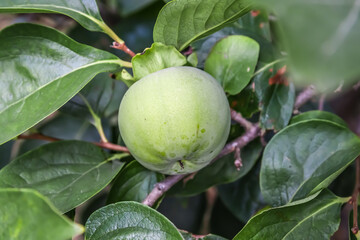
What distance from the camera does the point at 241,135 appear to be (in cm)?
99

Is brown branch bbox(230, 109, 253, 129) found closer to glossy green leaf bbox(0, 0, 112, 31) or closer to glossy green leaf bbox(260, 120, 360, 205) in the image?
glossy green leaf bbox(260, 120, 360, 205)

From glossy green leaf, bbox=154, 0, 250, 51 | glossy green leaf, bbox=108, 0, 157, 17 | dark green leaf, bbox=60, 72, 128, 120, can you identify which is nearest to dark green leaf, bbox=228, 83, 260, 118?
glossy green leaf, bbox=154, 0, 250, 51

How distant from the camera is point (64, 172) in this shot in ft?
2.93

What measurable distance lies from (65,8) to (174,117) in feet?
1.11

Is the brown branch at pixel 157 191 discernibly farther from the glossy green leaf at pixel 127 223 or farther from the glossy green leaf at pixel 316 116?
the glossy green leaf at pixel 316 116

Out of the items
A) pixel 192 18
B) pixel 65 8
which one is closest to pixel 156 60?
pixel 192 18

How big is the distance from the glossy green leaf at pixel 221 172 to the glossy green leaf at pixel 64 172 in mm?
194

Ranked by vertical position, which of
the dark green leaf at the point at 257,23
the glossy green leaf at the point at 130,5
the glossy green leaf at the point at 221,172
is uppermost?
the glossy green leaf at the point at 130,5

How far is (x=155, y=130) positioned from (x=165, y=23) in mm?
217

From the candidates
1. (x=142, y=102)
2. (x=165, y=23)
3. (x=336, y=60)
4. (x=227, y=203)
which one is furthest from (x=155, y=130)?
(x=227, y=203)

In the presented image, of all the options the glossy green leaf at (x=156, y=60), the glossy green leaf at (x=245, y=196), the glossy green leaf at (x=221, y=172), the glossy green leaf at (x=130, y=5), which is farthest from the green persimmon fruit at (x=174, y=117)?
the glossy green leaf at (x=130, y=5)

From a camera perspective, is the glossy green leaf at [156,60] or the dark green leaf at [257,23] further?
the dark green leaf at [257,23]

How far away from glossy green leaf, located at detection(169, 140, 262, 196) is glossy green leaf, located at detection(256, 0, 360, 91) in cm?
61

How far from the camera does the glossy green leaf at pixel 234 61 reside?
34.6 inches
